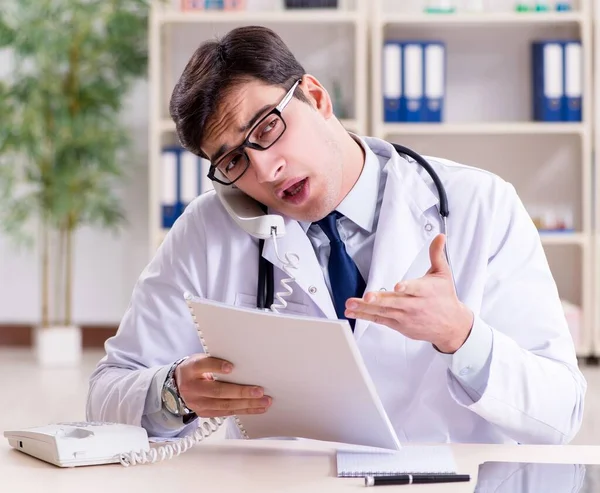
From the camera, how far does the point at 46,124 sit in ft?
14.7

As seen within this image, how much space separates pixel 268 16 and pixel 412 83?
2.32ft

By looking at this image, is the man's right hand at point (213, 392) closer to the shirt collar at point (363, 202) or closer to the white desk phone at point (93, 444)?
the white desk phone at point (93, 444)

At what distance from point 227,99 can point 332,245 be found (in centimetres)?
28

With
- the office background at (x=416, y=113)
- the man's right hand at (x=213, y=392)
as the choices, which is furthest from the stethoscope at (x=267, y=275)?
the office background at (x=416, y=113)

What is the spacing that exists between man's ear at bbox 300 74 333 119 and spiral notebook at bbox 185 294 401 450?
480mm

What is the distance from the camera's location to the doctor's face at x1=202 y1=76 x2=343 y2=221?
1408mm

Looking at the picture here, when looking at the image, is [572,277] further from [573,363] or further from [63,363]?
[573,363]

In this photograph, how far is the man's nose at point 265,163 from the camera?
1.41 metres

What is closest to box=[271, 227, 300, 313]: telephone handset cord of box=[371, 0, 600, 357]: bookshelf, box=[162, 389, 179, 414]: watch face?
box=[162, 389, 179, 414]: watch face

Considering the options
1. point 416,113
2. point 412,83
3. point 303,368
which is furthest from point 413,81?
→ point 303,368

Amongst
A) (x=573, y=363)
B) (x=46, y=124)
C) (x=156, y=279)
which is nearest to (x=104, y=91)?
(x=46, y=124)

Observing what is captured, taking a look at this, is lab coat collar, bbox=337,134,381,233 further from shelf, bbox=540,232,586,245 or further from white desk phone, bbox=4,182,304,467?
shelf, bbox=540,232,586,245

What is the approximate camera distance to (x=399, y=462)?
3.68 ft

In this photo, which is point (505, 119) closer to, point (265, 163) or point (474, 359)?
point (265, 163)
